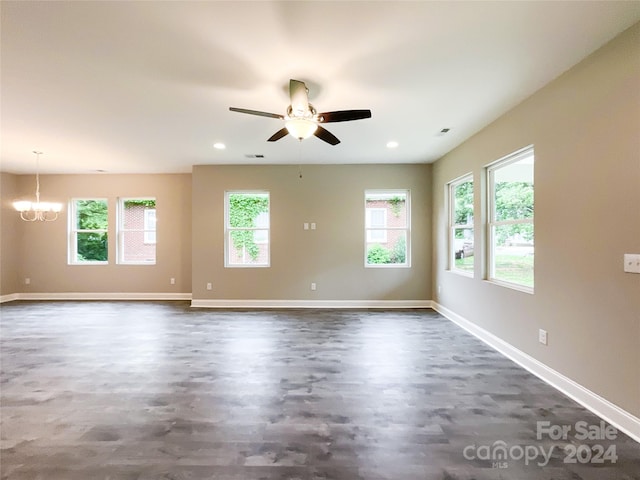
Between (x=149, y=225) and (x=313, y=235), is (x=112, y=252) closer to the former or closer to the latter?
(x=149, y=225)

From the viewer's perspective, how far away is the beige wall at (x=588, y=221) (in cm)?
199

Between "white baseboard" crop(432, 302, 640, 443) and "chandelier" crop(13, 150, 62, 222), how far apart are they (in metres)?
7.34

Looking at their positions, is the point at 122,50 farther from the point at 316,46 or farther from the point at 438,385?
the point at 438,385

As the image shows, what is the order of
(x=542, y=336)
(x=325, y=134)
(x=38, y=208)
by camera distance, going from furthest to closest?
(x=38, y=208) < (x=325, y=134) < (x=542, y=336)

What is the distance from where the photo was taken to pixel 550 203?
2689 millimetres

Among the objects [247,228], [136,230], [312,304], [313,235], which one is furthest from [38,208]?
[312,304]

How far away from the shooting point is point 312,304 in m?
5.71

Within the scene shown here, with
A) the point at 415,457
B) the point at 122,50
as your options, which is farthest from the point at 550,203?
the point at 122,50

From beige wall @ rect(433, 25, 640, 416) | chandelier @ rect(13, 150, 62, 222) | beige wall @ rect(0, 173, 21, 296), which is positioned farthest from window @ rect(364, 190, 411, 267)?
beige wall @ rect(0, 173, 21, 296)

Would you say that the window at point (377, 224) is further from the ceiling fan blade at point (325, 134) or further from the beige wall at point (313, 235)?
the ceiling fan blade at point (325, 134)

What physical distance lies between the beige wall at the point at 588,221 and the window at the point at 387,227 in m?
2.59

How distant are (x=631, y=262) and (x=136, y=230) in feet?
24.9

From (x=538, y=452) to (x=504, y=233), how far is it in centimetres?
240

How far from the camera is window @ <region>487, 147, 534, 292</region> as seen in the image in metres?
3.11
